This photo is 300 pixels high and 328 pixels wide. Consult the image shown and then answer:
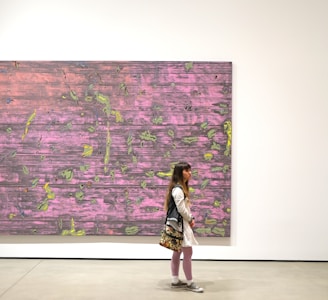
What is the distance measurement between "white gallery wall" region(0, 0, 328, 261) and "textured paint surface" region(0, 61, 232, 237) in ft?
0.55

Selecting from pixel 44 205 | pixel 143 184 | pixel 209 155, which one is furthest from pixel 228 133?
pixel 44 205

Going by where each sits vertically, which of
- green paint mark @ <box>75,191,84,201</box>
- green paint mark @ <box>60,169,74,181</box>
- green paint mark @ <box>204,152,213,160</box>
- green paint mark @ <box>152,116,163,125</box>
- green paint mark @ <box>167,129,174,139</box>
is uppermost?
green paint mark @ <box>152,116,163,125</box>

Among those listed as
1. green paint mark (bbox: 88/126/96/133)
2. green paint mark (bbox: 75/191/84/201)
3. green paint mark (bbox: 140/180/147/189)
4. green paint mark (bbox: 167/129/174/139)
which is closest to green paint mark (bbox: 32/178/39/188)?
green paint mark (bbox: 75/191/84/201)

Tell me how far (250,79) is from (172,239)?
226 cm

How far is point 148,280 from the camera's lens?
4.42 m

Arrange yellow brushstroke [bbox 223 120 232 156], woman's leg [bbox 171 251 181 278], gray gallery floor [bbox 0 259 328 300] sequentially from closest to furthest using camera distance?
1. gray gallery floor [bbox 0 259 328 300]
2. woman's leg [bbox 171 251 181 278]
3. yellow brushstroke [bbox 223 120 232 156]

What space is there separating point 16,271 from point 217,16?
142 inches

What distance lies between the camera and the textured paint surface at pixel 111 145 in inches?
206

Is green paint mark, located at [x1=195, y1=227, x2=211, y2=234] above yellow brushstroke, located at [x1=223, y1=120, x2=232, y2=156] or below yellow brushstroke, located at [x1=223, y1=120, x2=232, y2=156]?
below

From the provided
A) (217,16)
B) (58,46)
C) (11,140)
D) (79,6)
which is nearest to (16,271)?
(11,140)

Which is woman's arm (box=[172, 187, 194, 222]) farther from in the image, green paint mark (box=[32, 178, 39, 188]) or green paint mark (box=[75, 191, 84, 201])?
green paint mark (box=[32, 178, 39, 188])

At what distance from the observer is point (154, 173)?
5238mm

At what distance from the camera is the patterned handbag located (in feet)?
13.1

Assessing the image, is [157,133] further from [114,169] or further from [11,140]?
[11,140]
